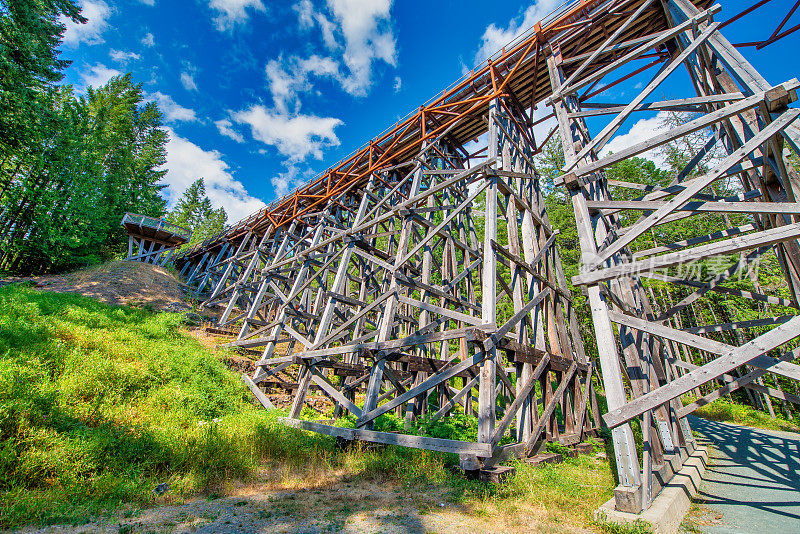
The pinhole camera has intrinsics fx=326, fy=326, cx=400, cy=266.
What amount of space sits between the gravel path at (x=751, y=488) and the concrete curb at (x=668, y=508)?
0.43 feet

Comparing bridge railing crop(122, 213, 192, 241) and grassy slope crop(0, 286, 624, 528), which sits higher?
bridge railing crop(122, 213, 192, 241)

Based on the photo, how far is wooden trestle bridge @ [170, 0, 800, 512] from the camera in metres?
3.37

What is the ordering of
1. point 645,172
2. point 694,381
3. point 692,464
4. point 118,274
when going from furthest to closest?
point 645,172, point 118,274, point 692,464, point 694,381

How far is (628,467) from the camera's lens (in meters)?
3.24

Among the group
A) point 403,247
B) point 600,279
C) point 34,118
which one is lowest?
point 600,279

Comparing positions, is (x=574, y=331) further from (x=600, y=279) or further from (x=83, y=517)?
(x=83, y=517)

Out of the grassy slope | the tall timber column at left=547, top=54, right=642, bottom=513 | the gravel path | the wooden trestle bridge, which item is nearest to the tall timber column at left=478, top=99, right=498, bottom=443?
the wooden trestle bridge

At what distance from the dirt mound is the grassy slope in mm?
6686

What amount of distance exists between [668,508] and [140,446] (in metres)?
6.25

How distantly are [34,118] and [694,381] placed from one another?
57.7 ft

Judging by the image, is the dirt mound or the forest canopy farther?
the dirt mound

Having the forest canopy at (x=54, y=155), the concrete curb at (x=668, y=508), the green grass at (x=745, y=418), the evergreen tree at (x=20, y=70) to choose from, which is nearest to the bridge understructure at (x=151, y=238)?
the forest canopy at (x=54, y=155)

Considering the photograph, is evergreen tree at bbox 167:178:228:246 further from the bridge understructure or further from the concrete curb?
the concrete curb

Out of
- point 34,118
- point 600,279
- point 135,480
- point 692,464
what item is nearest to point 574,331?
point 692,464
